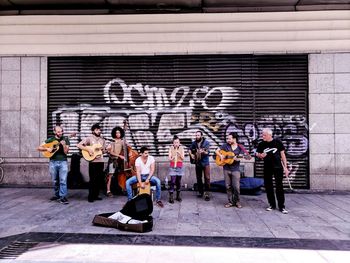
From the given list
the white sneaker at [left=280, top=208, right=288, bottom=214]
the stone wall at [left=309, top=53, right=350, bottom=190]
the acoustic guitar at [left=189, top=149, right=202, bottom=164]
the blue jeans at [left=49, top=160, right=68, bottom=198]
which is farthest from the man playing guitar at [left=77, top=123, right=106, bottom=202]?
the stone wall at [left=309, top=53, right=350, bottom=190]

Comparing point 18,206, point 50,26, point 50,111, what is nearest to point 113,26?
point 50,26

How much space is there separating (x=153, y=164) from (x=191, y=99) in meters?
3.46

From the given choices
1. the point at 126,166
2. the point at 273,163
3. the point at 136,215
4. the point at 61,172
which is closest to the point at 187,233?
the point at 136,215

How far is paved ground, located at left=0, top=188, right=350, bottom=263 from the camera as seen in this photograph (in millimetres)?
4719

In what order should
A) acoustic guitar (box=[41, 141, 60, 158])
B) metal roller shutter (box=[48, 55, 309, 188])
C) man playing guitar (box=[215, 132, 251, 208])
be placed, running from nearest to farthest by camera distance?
1. man playing guitar (box=[215, 132, 251, 208])
2. acoustic guitar (box=[41, 141, 60, 158])
3. metal roller shutter (box=[48, 55, 309, 188])

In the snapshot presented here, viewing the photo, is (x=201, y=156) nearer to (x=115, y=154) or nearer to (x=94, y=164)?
(x=115, y=154)

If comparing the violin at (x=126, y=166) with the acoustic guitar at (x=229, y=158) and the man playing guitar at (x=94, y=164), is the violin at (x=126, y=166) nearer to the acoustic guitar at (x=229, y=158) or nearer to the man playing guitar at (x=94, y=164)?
the man playing guitar at (x=94, y=164)

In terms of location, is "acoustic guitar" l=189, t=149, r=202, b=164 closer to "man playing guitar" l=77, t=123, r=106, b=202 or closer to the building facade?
the building facade

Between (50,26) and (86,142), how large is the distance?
4743 millimetres

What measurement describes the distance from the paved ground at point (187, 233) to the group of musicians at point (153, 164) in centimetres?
44

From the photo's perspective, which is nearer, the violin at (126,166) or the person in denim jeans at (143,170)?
the person in denim jeans at (143,170)

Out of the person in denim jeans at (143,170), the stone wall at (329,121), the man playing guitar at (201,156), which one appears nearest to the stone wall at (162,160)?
the stone wall at (329,121)

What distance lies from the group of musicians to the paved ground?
0.44m

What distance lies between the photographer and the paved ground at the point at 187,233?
4.72m
